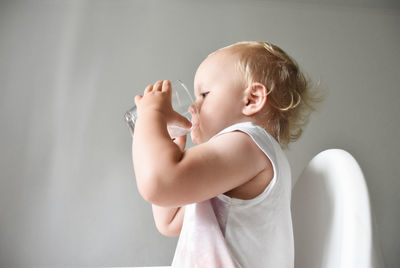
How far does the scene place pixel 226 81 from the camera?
72cm

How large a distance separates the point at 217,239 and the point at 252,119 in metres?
0.28

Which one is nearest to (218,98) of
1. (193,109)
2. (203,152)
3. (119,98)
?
(193,109)

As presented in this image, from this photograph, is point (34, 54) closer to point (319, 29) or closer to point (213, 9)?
point (213, 9)

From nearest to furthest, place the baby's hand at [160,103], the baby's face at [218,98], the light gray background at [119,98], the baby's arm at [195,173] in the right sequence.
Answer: the baby's arm at [195,173], the baby's hand at [160,103], the baby's face at [218,98], the light gray background at [119,98]

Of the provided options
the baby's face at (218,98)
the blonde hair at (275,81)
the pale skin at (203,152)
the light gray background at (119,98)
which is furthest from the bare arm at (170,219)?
the light gray background at (119,98)

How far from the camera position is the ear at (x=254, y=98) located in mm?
697

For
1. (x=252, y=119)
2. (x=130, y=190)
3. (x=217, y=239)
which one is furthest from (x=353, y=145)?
(x=217, y=239)

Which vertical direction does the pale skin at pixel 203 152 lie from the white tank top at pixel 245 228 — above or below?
above

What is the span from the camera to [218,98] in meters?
0.70

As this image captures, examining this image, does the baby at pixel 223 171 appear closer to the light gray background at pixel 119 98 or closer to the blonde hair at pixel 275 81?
the blonde hair at pixel 275 81

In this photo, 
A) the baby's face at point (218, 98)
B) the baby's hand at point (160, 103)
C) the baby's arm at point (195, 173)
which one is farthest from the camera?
the baby's face at point (218, 98)

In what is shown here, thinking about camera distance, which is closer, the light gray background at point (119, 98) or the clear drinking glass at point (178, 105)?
the clear drinking glass at point (178, 105)

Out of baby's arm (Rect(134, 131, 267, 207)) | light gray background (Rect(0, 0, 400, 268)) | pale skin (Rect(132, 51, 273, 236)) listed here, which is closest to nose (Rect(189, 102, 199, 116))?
pale skin (Rect(132, 51, 273, 236))

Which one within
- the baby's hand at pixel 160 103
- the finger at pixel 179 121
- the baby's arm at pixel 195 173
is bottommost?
the baby's arm at pixel 195 173
